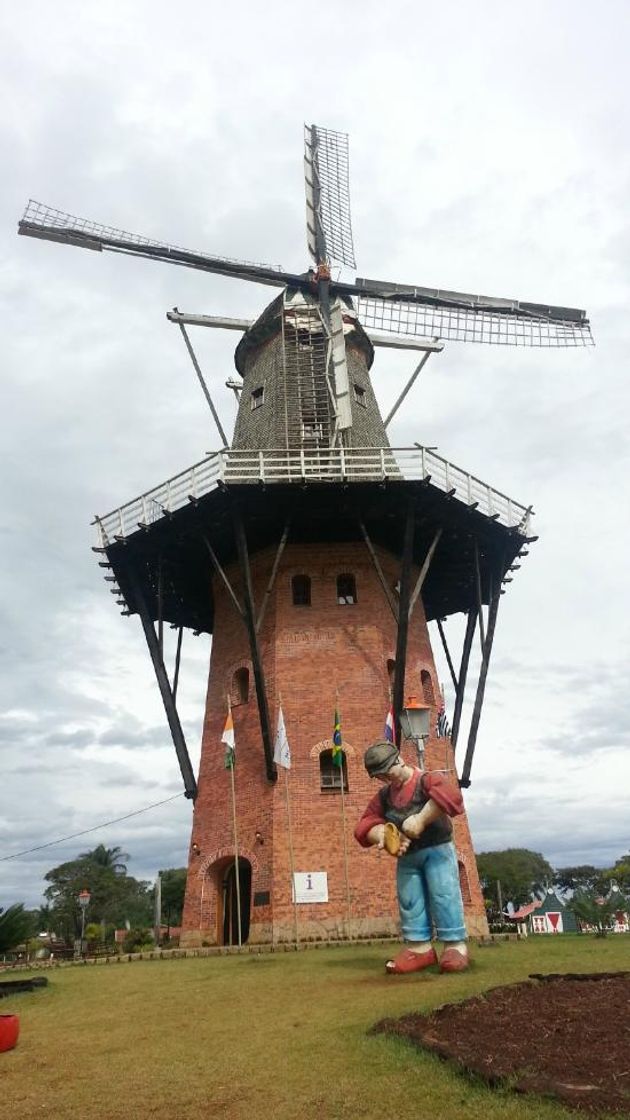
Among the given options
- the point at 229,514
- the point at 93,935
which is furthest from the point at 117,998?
the point at 93,935

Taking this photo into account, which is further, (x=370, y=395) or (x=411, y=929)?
(x=370, y=395)

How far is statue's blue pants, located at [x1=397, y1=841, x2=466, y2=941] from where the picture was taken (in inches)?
420

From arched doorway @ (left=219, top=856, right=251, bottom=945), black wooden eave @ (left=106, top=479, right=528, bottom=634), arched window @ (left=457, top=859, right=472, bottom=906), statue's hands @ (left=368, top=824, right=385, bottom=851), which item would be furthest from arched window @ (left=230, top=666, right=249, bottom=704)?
statue's hands @ (left=368, top=824, right=385, bottom=851)

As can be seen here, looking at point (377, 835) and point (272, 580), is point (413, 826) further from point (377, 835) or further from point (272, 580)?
point (272, 580)

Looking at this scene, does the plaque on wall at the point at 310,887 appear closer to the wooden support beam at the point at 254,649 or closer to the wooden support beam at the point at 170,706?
the wooden support beam at the point at 254,649

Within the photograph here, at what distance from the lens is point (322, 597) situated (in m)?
21.2

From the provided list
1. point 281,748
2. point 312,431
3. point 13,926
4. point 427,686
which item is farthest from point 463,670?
point 13,926

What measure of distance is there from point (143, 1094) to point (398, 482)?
14335 mm

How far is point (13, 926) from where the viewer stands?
1157 cm

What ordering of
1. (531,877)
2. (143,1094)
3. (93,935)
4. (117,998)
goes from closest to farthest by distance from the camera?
(143,1094) < (117,998) < (93,935) < (531,877)

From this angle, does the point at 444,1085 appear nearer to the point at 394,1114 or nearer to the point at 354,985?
the point at 394,1114

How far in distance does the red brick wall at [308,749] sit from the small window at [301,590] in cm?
33

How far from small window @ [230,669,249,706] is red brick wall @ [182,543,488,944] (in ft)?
→ 0.69

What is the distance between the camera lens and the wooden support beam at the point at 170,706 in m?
20.5
